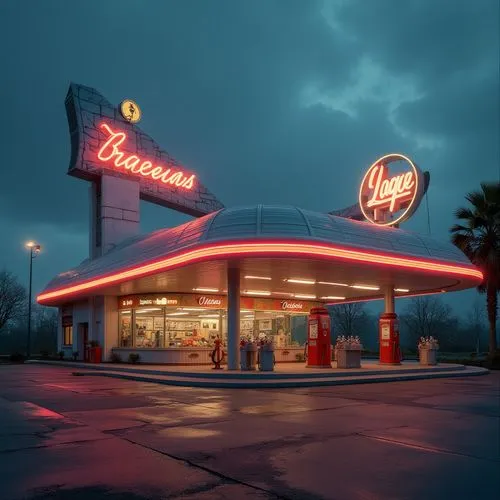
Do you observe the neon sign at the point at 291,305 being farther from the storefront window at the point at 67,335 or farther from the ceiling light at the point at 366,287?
the storefront window at the point at 67,335

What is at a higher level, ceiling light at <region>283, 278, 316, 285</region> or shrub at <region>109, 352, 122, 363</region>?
ceiling light at <region>283, 278, 316, 285</region>

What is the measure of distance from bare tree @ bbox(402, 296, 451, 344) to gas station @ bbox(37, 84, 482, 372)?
33.6m

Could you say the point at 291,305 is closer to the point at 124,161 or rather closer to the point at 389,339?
the point at 389,339

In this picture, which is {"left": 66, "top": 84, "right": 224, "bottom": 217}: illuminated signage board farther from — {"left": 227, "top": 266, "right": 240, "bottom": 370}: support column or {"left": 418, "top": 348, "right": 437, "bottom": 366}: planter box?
{"left": 418, "top": 348, "right": 437, "bottom": 366}: planter box

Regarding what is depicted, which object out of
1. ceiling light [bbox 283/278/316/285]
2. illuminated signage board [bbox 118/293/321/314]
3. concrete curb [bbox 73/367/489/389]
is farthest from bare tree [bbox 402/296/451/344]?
concrete curb [bbox 73/367/489/389]

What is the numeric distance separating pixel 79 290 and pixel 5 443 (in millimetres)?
25147

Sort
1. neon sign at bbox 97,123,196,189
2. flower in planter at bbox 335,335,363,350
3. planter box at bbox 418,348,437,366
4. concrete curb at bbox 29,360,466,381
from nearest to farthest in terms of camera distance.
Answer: concrete curb at bbox 29,360,466,381 < flower in planter at bbox 335,335,363,350 < planter box at bbox 418,348,437,366 < neon sign at bbox 97,123,196,189

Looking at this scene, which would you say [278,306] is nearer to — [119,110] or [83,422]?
[119,110]

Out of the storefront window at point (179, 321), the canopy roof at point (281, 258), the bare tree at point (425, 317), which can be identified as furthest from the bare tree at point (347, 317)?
the canopy roof at point (281, 258)

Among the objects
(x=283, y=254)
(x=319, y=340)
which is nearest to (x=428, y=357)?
(x=319, y=340)

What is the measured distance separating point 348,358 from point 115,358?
14554 millimetres

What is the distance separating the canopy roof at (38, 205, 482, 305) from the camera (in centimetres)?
2064

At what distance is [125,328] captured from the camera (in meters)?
34.5

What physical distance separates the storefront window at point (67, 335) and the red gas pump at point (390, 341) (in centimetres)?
2338
